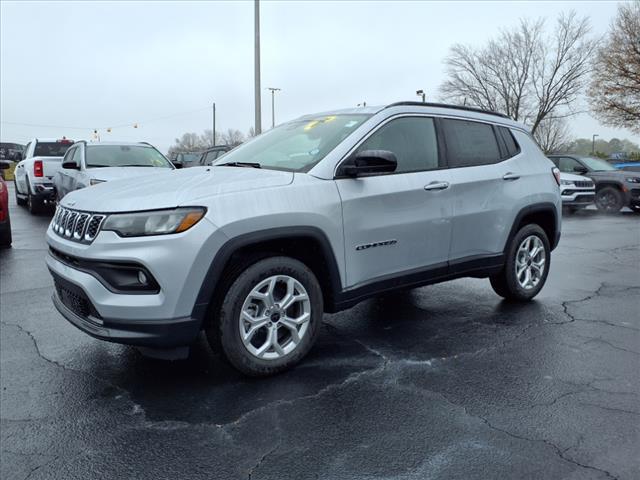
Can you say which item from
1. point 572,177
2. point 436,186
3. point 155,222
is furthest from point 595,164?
point 155,222

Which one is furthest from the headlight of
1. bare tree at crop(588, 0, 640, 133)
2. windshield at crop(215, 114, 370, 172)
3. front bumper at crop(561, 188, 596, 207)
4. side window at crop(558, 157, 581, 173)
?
bare tree at crop(588, 0, 640, 133)

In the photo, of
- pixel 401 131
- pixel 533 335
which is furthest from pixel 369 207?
pixel 533 335

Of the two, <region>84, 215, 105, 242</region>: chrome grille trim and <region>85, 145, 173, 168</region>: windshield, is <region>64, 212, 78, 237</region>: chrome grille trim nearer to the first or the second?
<region>84, 215, 105, 242</region>: chrome grille trim

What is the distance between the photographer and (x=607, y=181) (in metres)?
15.3

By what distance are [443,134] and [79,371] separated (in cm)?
331

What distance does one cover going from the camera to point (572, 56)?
3556cm

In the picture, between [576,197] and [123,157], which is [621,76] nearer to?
[576,197]

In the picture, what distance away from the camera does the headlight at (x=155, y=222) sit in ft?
9.64

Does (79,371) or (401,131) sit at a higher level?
(401,131)

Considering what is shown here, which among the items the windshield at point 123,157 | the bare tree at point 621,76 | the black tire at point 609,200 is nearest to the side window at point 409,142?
the windshield at point 123,157

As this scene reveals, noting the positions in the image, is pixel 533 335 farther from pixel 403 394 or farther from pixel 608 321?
pixel 403 394

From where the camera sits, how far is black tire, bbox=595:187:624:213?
15.1 m

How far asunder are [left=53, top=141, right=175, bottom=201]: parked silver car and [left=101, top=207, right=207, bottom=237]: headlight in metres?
6.13

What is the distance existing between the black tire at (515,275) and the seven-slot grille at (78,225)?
11.7 feet
